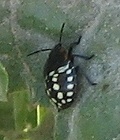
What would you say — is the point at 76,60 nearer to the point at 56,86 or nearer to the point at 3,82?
the point at 56,86

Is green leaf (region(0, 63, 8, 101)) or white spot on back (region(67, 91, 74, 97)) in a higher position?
green leaf (region(0, 63, 8, 101))

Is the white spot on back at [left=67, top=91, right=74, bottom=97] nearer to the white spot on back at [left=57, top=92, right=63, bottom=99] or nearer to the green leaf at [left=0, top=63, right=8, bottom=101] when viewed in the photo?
the white spot on back at [left=57, top=92, right=63, bottom=99]

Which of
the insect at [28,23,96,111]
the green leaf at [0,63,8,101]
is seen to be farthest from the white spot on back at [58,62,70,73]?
the green leaf at [0,63,8,101]

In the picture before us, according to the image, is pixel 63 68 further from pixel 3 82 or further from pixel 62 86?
pixel 3 82

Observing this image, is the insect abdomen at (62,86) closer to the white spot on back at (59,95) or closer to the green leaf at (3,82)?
the white spot on back at (59,95)

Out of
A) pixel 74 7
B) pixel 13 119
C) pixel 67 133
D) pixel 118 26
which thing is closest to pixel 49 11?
pixel 74 7

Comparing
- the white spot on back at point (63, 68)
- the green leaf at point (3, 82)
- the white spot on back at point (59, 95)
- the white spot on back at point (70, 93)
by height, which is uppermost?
the green leaf at point (3, 82)

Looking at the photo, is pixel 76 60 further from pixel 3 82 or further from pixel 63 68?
pixel 3 82

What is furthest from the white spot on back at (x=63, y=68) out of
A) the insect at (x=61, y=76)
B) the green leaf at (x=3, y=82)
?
the green leaf at (x=3, y=82)

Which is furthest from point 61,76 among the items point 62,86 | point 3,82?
point 3,82

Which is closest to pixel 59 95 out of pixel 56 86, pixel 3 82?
pixel 56 86
